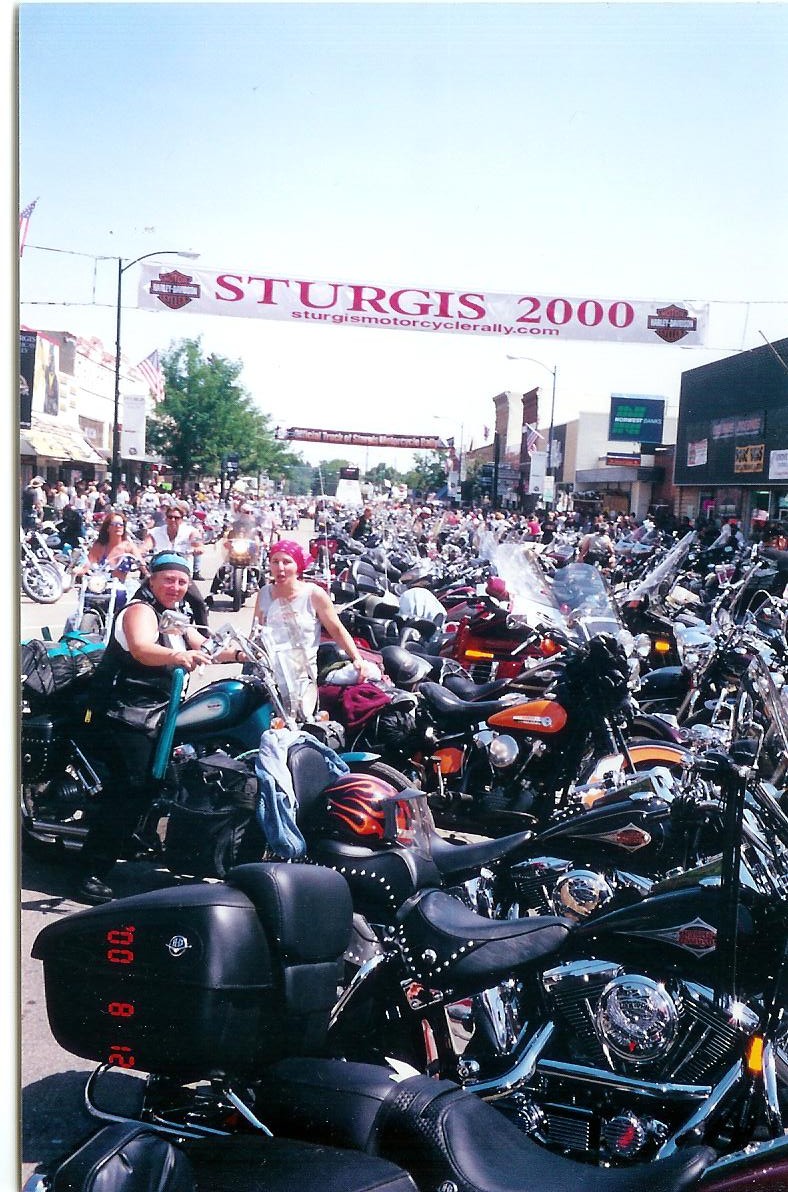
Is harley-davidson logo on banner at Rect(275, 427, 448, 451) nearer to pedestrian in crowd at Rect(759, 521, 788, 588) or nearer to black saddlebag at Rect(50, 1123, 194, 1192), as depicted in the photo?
pedestrian in crowd at Rect(759, 521, 788, 588)

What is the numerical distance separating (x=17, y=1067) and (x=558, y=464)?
7.11 feet

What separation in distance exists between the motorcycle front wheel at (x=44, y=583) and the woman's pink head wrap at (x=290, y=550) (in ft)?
2.03

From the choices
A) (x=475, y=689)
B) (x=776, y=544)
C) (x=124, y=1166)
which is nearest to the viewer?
(x=124, y=1166)

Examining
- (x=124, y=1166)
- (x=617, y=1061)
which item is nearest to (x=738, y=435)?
(x=617, y=1061)

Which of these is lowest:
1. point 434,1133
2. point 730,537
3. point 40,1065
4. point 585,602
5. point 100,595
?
point 40,1065

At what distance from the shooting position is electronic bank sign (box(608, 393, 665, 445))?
2.82 meters

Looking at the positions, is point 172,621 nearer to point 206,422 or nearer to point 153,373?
point 206,422

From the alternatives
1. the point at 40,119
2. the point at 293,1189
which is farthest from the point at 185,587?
the point at 293,1189

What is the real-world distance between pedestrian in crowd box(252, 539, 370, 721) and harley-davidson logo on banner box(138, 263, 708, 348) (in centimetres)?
71

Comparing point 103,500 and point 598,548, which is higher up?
point 103,500

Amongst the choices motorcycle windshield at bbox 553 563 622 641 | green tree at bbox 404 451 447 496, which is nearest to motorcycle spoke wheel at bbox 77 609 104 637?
green tree at bbox 404 451 447 496

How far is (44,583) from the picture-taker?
2.89 meters

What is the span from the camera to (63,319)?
8.54 feet

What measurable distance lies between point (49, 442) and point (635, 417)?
159 centimetres
